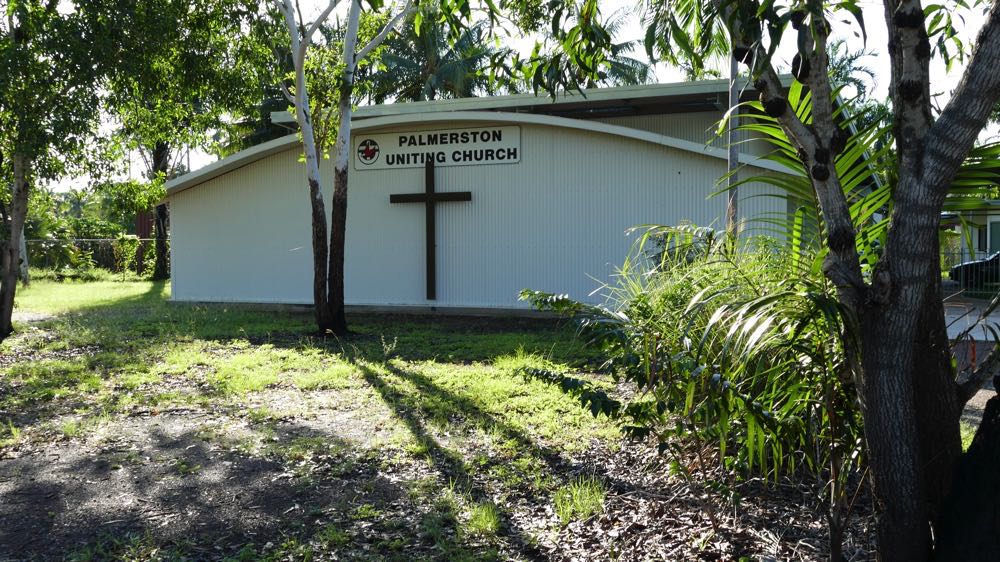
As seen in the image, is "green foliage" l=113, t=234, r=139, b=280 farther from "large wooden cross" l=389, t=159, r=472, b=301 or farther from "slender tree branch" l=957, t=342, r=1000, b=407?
"slender tree branch" l=957, t=342, r=1000, b=407

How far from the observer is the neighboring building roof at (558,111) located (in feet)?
47.4

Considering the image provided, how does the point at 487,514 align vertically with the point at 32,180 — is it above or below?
below

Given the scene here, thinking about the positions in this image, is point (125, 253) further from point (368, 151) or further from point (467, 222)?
point (467, 222)

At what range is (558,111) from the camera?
17.5 meters

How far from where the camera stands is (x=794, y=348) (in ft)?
12.2

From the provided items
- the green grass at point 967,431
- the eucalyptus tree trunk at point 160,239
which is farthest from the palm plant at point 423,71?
the green grass at point 967,431

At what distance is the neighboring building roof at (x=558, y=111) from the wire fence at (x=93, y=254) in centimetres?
1425

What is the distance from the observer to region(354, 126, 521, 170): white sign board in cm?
1559

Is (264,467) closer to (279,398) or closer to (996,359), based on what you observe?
(279,398)

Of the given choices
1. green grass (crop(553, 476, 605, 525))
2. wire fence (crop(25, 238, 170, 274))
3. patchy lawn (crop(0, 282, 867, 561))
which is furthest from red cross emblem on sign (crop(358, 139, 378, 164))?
wire fence (crop(25, 238, 170, 274))

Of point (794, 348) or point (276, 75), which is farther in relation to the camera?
point (276, 75)

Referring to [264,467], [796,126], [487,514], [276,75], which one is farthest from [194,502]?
[276,75]

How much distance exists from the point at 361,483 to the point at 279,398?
3069 millimetres

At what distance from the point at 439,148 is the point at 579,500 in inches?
476
